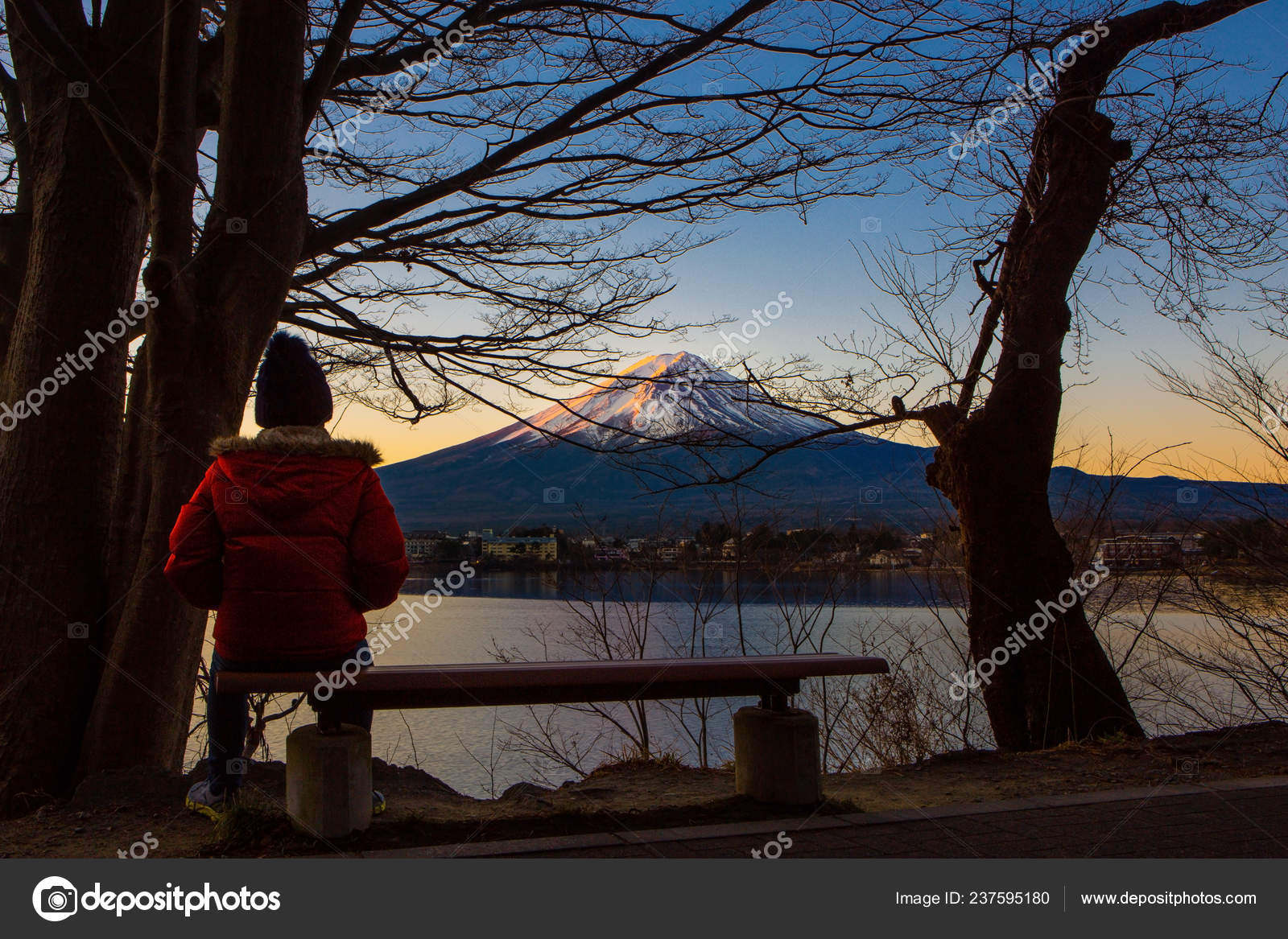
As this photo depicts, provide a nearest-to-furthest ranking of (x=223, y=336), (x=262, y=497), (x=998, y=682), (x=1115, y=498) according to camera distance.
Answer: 1. (x=262, y=497)
2. (x=223, y=336)
3. (x=998, y=682)
4. (x=1115, y=498)

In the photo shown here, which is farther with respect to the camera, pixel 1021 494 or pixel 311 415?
pixel 1021 494

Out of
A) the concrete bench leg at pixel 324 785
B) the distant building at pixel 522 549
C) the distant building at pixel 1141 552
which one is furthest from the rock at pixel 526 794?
the distant building at pixel 522 549

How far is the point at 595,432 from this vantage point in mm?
7152

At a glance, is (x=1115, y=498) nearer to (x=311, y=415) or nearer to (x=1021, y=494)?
(x=1021, y=494)

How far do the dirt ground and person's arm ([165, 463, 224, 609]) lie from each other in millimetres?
766

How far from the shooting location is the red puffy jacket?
3363mm

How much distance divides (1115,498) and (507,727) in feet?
20.2

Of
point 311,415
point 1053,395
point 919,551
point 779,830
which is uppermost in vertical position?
point 1053,395

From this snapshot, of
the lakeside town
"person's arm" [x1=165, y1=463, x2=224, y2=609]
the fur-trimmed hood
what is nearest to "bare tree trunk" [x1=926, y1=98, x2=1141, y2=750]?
the lakeside town

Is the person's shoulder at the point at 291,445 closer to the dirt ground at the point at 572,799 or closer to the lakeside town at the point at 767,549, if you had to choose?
the dirt ground at the point at 572,799

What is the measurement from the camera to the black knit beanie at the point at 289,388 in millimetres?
3629

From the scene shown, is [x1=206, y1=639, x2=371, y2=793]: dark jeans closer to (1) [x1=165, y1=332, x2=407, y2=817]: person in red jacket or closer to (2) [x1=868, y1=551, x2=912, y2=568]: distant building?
(1) [x1=165, y1=332, x2=407, y2=817]: person in red jacket
